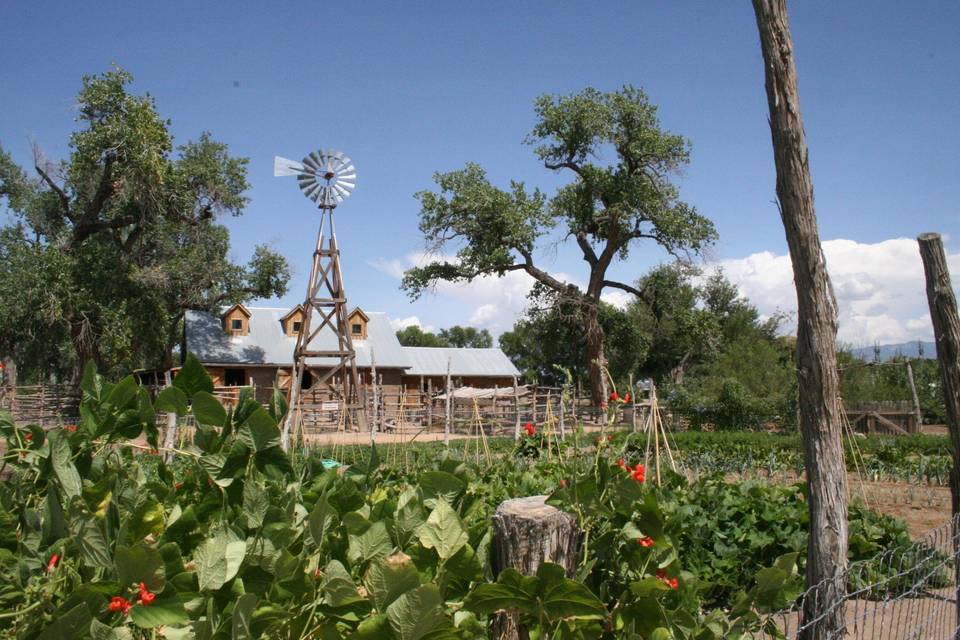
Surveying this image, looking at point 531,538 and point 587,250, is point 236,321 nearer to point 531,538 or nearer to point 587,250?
point 587,250

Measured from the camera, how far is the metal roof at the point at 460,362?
36250 millimetres

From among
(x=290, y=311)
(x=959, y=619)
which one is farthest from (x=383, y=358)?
(x=959, y=619)

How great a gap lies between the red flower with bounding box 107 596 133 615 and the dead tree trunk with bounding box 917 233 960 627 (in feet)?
11.9

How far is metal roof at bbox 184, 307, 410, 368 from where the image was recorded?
99.3 ft

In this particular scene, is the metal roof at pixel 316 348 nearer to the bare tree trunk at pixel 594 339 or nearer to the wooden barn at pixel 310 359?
the wooden barn at pixel 310 359

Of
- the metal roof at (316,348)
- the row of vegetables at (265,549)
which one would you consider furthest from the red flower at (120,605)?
the metal roof at (316,348)

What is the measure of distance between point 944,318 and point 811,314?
1.23 meters

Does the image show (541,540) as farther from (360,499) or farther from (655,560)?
(360,499)

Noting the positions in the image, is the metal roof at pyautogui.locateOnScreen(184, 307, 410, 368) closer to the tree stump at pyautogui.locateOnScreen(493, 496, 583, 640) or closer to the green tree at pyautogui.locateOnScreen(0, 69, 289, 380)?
the green tree at pyautogui.locateOnScreen(0, 69, 289, 380)

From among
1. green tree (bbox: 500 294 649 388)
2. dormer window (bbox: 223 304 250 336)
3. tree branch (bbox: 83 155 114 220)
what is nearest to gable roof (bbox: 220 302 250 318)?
dormer window (bbox: 223 304 250 336)

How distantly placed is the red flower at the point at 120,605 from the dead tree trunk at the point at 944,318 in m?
3.63

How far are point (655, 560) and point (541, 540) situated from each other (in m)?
0.24

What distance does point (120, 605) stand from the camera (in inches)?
34.8

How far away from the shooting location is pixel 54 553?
101cm
